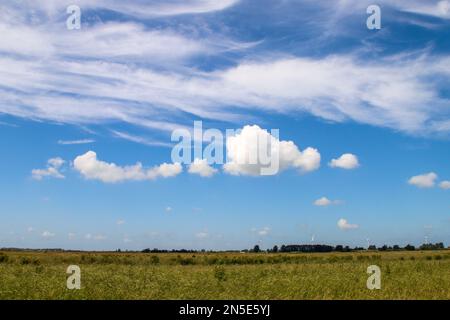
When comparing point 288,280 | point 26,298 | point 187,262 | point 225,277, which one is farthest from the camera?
point 187,262

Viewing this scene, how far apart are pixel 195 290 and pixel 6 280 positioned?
10400 millimetres

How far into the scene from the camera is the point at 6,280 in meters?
25.7

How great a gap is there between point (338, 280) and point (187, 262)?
4331 centimetres
